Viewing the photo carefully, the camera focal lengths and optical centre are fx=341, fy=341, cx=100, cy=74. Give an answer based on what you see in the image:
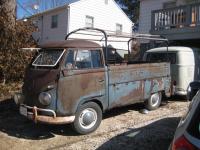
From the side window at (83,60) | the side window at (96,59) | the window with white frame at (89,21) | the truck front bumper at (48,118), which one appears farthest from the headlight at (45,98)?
the window with white frame at (89,21)

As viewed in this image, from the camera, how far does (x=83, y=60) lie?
25.1 feet

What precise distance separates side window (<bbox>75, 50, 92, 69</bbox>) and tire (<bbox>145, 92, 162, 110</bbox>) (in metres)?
2.77

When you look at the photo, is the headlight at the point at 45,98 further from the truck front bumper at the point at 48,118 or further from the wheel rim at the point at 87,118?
the wheel rim at the point at 87,118

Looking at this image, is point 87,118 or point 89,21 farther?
point 89,21

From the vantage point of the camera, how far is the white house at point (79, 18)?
2662 cm

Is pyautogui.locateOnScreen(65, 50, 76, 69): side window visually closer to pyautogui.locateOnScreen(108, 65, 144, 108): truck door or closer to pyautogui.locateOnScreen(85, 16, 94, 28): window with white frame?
pyautogui.locateOnScreen(108, 65, 144, 108): truck door

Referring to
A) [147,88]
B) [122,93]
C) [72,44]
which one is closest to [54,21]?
[147,88]

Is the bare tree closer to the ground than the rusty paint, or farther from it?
farther from it

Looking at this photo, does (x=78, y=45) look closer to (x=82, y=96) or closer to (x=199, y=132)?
(x=82, y=96)

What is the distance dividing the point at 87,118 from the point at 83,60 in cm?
130

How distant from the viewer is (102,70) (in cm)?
788

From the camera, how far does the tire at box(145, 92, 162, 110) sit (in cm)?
976

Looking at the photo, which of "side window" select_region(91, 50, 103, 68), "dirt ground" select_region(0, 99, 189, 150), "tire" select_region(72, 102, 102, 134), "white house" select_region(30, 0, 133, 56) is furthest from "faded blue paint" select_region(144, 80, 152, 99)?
"white house" select_region(30, 0, 133, 56)

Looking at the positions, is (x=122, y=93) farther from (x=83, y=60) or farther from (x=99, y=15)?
(x=99, y=15)
